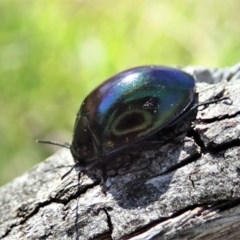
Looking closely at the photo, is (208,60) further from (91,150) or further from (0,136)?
(91,150)

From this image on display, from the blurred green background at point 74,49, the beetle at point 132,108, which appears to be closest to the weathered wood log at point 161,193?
the beetle at point 132,108

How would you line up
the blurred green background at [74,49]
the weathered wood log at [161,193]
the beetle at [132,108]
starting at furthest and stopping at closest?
the blurred green background at [74,49]
the beetle at [132,108]
the weathered wood log at [161,193]

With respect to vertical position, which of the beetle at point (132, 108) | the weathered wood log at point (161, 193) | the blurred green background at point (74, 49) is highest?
the blurred green background at point (74, 49)

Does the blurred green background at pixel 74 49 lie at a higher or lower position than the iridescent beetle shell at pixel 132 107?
higher

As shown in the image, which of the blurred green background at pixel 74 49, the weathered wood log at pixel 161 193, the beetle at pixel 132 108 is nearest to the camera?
the weathered wood log at pixel 161 193

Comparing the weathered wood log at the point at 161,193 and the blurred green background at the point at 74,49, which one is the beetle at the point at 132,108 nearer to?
the weathered wood log at the point at 161,193

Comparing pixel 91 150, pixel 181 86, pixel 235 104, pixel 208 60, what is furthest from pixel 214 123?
pixel 208 60

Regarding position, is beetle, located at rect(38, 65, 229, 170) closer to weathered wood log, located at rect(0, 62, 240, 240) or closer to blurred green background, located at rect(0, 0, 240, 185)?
weathered wood log, located at rect(0, 62, 240, 240)

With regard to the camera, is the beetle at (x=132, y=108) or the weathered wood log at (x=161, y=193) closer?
the weathered wood log at (x=161, y=193)
